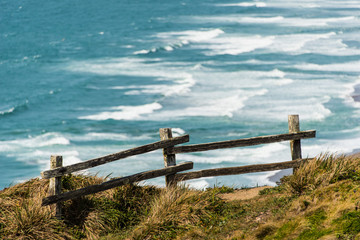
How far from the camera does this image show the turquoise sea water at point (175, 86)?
1099 inches

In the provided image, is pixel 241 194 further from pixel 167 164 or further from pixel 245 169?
pixel 167 164

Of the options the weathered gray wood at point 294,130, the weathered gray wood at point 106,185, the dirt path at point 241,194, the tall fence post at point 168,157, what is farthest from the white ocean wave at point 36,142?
the weathered gray wood at point 294,130

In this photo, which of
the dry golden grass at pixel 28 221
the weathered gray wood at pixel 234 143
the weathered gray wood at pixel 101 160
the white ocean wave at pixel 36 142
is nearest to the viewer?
the dry golden grass at pixel 28 221

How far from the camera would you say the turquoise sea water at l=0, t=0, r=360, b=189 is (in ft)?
91.6

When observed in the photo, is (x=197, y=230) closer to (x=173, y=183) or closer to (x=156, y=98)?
(x=173, y=183)

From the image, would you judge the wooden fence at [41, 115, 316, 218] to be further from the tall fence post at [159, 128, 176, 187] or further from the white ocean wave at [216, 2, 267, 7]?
the white ocean wave at [216, 2, 267, 7]

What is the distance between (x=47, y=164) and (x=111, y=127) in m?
5.66

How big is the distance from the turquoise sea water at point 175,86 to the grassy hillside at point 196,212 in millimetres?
11039

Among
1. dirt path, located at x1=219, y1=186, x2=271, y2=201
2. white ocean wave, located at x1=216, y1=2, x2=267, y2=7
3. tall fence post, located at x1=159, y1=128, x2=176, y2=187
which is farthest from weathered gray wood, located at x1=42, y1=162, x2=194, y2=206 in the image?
white ocean wave, located at x1=216, y1=2, x2=267, y2=7

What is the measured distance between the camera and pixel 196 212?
998 cm

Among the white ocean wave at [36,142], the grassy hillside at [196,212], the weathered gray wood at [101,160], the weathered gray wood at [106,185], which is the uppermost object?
the white ocean wave at [36,142]

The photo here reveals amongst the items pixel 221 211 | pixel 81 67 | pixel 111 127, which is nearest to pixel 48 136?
pixel 111 127

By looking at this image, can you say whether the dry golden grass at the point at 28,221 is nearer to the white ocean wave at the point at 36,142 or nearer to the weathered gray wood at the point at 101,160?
the weathered gray wood at the point at 101,160

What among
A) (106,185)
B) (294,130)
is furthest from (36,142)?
(294,130)
